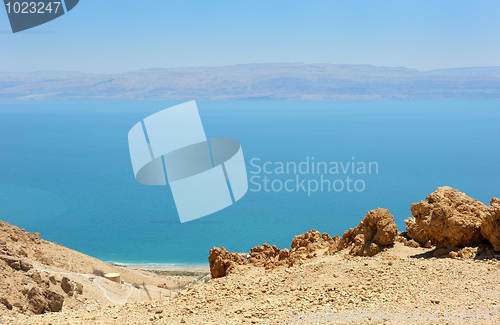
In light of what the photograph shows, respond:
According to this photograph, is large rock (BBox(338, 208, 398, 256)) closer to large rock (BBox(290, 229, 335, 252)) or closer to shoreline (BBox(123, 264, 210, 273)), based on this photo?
large rock (BBox(290, 229, 335, 252))

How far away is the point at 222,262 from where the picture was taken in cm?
1011

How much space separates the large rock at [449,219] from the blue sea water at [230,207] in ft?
74.7

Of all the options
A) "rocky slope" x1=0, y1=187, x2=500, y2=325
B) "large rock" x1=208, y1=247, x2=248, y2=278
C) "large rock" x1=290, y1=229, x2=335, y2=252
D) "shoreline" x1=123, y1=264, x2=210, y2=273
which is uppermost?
"rocky slope" x1=0, y1=187, x2=500, y2=325

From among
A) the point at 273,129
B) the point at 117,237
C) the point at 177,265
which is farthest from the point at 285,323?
the point at 273,129

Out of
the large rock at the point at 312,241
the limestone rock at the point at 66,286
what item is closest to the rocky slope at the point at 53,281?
the limestone rock at the point at 66,286

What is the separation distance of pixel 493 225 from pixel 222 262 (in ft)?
15.4

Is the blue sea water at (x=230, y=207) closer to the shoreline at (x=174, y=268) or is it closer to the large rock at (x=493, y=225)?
the shoreline at (x=174, y=268)

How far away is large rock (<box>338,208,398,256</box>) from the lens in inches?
352

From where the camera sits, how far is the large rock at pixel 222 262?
10062 mm

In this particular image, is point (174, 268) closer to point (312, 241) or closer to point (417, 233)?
point (312, 241)

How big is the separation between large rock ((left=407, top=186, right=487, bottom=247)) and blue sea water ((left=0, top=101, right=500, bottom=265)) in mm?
22773

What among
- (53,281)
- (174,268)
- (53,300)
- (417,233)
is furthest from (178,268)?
(417,233)

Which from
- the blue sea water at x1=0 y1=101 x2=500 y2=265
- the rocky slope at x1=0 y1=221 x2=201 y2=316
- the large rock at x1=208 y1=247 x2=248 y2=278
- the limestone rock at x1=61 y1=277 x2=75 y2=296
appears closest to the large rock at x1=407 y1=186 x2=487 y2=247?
the large rock at x1=208 y1=247 x2=248 y2=278

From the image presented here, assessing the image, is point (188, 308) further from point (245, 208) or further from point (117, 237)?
point (245, 208)
